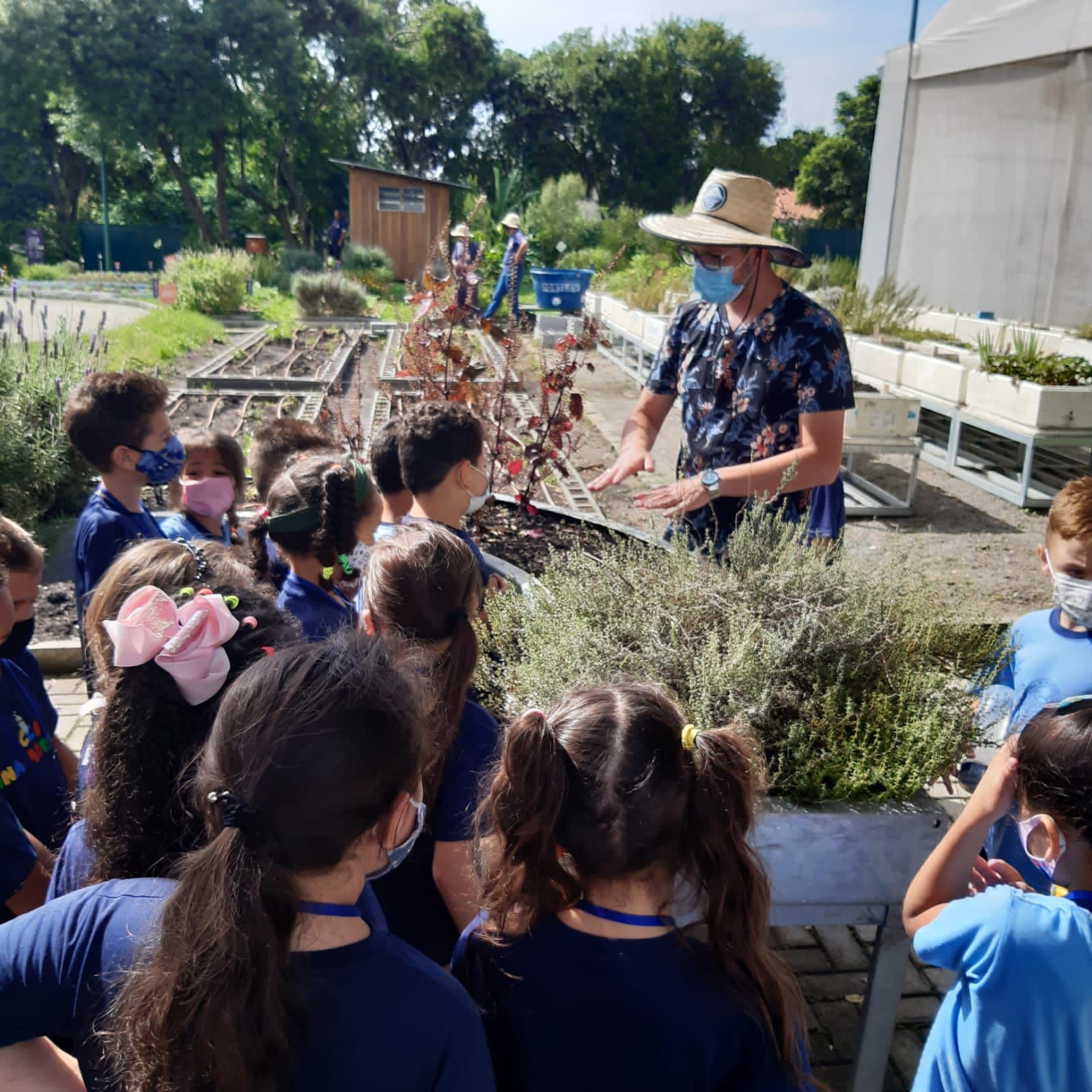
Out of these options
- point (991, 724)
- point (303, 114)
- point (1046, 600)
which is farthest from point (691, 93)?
point (991, 724)

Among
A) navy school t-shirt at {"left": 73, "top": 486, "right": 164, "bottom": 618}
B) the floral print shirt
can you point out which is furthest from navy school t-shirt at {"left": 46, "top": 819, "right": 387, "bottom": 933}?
the floral print shirt

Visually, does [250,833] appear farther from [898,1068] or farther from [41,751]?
[898,1068]

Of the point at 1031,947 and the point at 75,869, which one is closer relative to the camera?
the point at 1031,947

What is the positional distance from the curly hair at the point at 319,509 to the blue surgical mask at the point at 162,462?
78 centimetres

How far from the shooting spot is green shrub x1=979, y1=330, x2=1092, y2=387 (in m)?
7.64

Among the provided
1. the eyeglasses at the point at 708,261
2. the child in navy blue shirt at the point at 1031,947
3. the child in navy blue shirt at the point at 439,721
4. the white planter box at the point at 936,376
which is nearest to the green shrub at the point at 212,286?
the white planter box at the point at 936,376

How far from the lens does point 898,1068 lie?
2502 millimetres

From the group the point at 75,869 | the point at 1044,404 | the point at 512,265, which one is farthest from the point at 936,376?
the point at 75,869

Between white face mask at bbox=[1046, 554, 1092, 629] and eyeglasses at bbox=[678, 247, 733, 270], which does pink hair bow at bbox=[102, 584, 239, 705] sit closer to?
white face mask at bbox=[1046, 554, 1092, 629]

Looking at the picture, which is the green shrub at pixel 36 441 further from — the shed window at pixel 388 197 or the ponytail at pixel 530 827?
the shed window at pixel 388 197

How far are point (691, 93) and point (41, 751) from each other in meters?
51.1

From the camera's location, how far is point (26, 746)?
2.18 meters

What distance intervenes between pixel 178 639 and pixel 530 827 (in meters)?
0.63

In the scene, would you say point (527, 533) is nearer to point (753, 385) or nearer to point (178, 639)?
point (753, 385)
